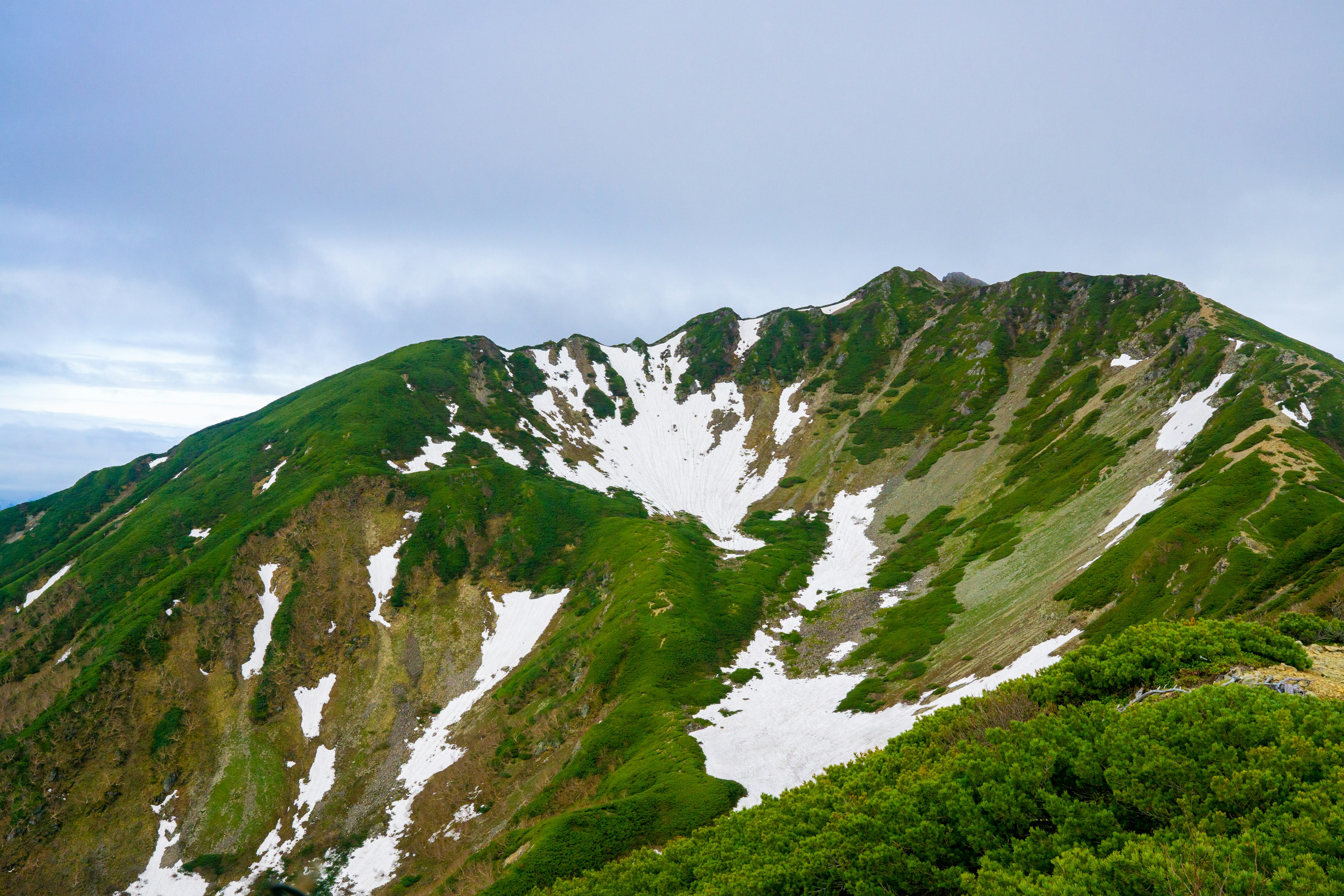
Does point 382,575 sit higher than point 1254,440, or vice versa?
point 1254,440

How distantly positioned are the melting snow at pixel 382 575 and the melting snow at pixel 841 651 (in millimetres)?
54758

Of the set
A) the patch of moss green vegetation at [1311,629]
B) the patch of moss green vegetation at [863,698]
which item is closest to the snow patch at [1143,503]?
the patch of moss green vegetation at [863,698]

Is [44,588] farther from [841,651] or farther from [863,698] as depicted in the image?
[863,698]

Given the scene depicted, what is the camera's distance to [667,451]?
154875 millimetres

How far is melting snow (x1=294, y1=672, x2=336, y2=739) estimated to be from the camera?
69312mm

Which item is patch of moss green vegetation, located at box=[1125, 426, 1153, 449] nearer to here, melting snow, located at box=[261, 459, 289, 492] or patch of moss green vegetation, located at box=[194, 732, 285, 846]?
patch of moss green vegetation, located at box=[194, 732, 285, 846]

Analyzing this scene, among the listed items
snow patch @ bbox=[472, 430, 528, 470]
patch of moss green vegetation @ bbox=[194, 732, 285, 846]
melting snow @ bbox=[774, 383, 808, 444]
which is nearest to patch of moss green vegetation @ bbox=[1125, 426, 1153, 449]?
melting snow @ bbox=[774, 383, 808, 444]

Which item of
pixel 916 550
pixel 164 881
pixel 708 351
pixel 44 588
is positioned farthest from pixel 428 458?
pixel 708 351

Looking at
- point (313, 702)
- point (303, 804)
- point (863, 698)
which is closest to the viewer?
point (863, 698)

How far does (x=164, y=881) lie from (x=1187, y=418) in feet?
373

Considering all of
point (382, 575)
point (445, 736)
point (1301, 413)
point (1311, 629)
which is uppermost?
point (1301, 413)

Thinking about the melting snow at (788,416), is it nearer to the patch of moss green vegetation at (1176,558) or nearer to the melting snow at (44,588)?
the patch of moss green vegetation at (1176,558)

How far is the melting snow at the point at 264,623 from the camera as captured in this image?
74125 millimetres

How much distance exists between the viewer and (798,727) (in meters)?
50.6
